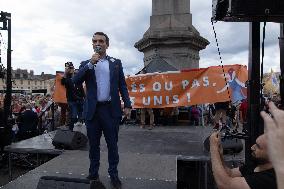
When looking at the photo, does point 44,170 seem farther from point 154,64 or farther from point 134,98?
point 154,64

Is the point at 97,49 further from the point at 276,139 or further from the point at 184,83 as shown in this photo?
the point at 184,83

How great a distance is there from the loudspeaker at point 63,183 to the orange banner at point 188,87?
25.2ft

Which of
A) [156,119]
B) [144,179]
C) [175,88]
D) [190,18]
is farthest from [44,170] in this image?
[190,18]

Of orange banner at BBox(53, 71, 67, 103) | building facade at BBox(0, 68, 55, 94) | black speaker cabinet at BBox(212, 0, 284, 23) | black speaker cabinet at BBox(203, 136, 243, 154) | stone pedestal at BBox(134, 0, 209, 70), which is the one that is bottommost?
black speaker cabinet at BBox(203, 136, 243, 154)

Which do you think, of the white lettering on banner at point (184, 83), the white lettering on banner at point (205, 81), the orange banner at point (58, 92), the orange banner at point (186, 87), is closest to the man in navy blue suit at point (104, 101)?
the orange banner at point (186, 87)

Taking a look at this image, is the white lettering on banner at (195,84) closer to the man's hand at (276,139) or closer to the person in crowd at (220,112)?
the person in crowd at (220,112)

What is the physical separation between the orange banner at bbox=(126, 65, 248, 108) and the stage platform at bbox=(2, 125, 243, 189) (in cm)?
211

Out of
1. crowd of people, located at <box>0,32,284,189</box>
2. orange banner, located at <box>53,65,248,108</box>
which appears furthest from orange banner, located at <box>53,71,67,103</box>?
crowd of people, located at <box>0,32,284,189</box>

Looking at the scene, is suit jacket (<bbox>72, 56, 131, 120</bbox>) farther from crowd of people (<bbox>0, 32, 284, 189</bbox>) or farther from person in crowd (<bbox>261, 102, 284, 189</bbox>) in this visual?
person in crowd (<bbox>261, 102, 284, 189</bbox>)

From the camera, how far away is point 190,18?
13969 mm

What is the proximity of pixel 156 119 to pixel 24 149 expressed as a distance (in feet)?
21.8

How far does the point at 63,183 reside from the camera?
130 inches

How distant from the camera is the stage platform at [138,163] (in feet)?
16.8

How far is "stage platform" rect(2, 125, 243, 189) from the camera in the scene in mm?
5133
